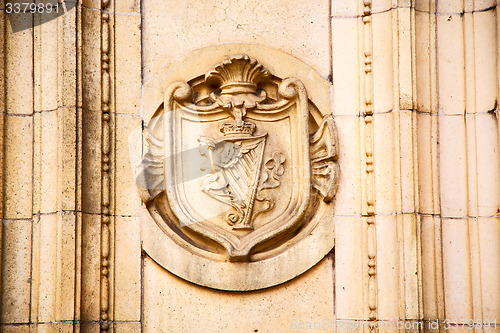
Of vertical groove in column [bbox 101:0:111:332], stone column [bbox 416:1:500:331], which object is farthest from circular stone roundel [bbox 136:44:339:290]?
stone column [bbox 416:1:500:331]

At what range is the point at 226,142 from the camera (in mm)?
5793

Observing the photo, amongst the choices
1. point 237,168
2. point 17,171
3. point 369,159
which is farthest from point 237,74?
point 17,171

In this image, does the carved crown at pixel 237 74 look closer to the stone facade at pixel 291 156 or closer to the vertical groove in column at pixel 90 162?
the stone facade at pixel 291 156

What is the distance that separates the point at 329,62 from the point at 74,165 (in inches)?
80.3

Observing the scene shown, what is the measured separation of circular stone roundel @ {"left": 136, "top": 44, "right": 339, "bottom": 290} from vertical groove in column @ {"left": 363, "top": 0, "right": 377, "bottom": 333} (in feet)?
0.85

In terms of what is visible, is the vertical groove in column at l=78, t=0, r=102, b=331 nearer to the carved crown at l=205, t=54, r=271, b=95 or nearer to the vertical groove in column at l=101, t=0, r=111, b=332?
the vertical groove in column at l=101, t=0, r=111, b=332

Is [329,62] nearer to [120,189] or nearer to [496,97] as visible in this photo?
[496,97]

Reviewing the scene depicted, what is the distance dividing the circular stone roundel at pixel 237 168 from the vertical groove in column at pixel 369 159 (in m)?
0.26

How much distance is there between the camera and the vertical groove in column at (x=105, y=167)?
5.50 meters

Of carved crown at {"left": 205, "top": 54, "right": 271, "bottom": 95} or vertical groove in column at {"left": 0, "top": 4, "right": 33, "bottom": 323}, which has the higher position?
carved crown at {"left": 205, "top": 54, "right": 271, "bottom": 95}

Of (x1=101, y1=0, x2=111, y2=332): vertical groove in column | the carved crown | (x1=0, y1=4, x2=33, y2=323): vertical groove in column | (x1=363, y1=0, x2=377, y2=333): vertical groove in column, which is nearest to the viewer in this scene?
(x1=0, y1=4, x2=33, y2=323): vertical groove in column

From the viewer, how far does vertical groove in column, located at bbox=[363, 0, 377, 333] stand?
5.61 metres

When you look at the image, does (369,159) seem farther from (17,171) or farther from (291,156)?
(17,171)

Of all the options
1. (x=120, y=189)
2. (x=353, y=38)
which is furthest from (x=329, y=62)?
(x=120, y=189)
